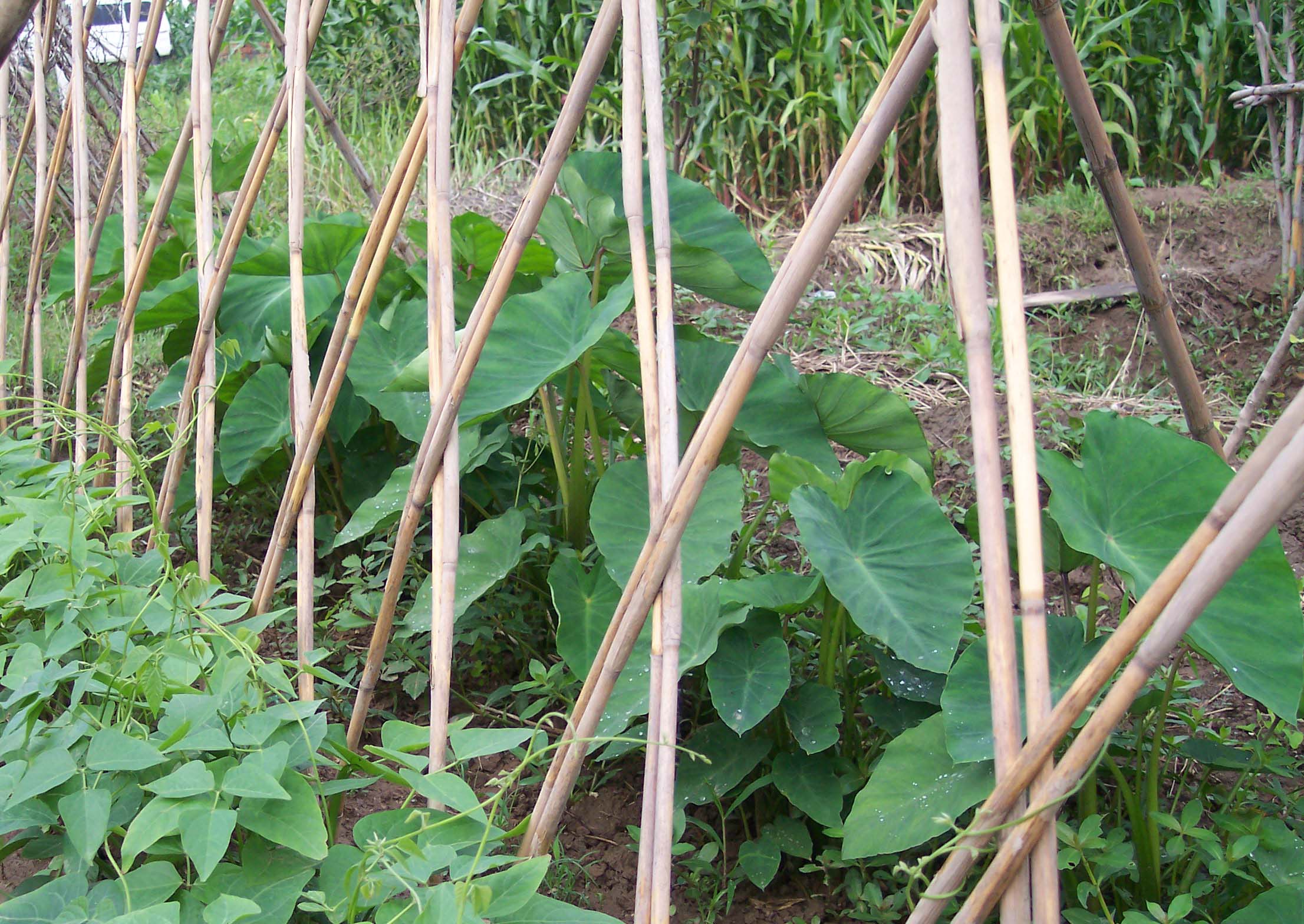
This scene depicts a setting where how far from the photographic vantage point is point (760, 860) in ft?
3.74

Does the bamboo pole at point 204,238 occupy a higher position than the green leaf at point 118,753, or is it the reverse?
the bamboo pole at point 204,238

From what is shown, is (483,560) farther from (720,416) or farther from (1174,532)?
(1174,532)

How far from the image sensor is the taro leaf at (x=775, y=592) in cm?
117

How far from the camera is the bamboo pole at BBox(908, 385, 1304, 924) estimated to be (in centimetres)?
58

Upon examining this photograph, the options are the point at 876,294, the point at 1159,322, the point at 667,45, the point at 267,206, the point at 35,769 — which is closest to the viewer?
the point at 35,769

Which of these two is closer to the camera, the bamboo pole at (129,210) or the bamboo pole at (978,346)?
the bamboo pole at (978,346)

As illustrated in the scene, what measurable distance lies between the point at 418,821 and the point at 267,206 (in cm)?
262

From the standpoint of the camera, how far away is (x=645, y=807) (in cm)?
91

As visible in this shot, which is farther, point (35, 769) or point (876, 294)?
point (876, 294)

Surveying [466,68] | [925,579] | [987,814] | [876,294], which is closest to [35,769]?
[987,814]

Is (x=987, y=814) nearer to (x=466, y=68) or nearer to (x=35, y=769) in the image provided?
(x=35, y=769)

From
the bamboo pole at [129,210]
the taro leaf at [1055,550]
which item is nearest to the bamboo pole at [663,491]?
the taro leaf at [1055,550]

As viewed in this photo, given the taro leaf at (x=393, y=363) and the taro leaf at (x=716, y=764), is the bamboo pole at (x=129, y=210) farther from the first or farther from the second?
the taro leaf at (x=716, y=764)

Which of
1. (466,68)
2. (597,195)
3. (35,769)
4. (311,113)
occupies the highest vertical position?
(466,68)
